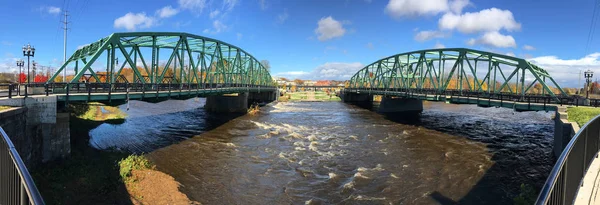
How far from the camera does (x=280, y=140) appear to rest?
98.3 feet

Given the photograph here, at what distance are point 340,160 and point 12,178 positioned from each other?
19673 millimetres

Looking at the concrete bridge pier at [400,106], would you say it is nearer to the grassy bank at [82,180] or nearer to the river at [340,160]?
the river at [340,160]

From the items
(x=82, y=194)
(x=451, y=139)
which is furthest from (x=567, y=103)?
(x=82, y=194)

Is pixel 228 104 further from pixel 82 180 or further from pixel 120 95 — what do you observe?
pixel 82 180

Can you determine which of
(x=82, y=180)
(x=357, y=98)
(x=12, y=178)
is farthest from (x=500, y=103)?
(x=357, y=98)

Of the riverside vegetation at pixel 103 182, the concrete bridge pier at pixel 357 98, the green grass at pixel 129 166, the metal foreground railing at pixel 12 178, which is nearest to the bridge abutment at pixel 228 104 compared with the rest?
the riverside vegetation at pixel 103 182

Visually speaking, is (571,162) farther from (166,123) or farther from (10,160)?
(166,123)

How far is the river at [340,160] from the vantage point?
16250 mm

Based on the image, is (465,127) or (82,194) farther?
(465,127)

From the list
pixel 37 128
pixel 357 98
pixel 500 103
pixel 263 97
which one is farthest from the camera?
pixel 357 98

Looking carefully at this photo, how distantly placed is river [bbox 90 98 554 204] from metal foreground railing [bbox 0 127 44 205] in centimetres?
1068

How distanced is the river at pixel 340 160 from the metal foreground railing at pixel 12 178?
35.0 feet

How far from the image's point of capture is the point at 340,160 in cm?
2269

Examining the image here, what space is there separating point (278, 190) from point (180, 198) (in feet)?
15.2
